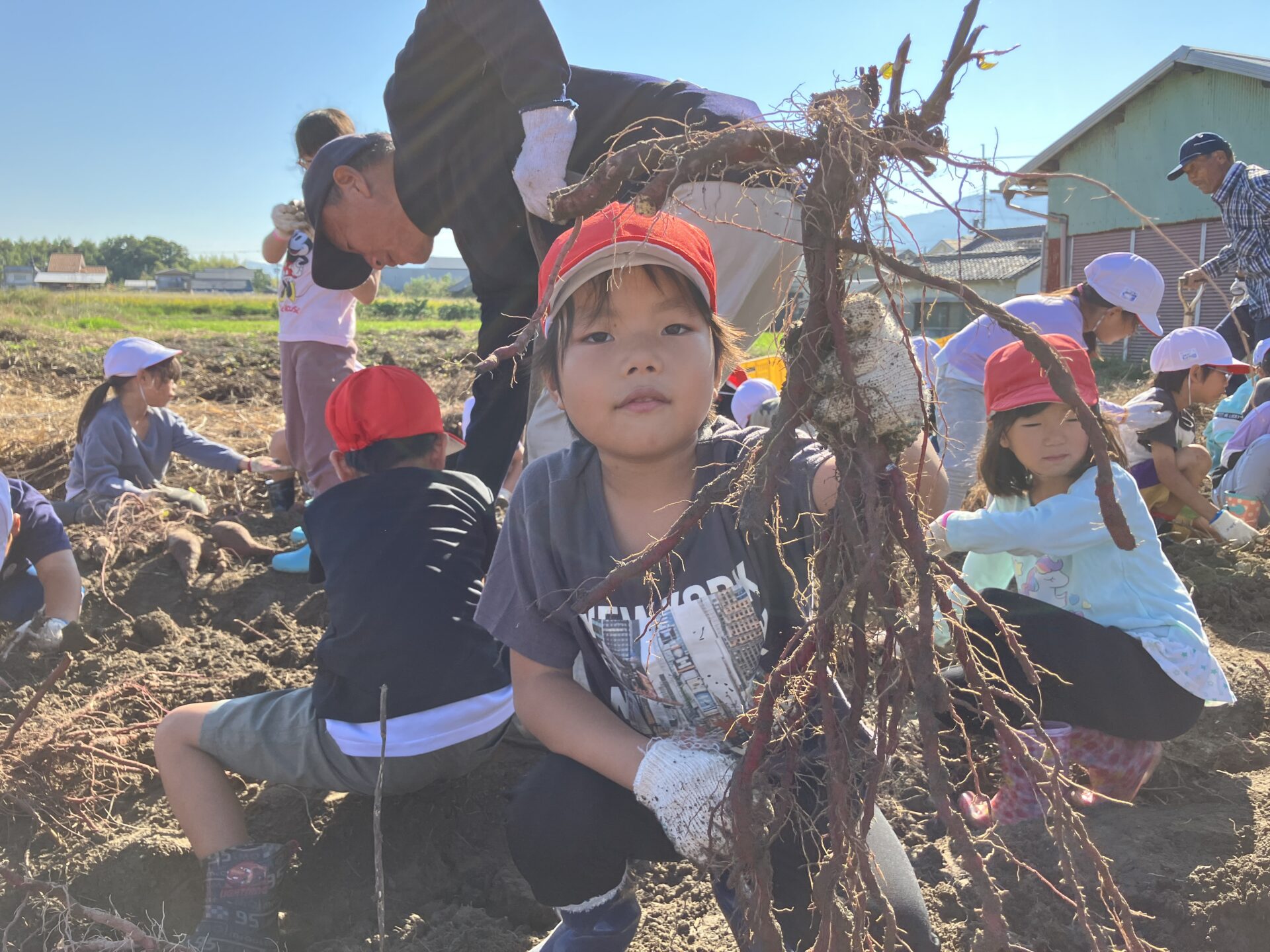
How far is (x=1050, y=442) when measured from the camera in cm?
202

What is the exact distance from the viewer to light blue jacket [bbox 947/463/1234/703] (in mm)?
1854

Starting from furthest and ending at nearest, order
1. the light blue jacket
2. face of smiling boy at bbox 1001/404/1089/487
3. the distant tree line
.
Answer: the distant tree line < face of smiling boy at bbox 1001/404/1089/487 < the light blue jacket

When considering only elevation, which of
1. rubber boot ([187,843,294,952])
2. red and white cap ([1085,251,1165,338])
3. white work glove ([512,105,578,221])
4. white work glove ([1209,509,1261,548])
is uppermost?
white work glove ([512,105,578,221])

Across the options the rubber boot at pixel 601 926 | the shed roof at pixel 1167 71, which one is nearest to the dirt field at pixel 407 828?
the rubber boot at pixel 601 926

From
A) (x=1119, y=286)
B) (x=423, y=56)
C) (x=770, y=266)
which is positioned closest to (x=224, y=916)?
(x=770, y=266)

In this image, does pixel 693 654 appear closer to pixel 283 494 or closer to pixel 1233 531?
pixel 1233 531

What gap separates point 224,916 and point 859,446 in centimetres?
154

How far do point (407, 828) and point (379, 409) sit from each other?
1.03 meters

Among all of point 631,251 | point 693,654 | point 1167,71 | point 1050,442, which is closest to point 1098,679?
point 1050,442

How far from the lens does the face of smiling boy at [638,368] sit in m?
1.33

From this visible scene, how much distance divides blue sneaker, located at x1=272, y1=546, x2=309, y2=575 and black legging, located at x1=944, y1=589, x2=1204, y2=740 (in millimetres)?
2816

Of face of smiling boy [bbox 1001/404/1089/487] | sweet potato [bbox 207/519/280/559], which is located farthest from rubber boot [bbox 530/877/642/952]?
sweet potato [bbox 207/519/280/559]

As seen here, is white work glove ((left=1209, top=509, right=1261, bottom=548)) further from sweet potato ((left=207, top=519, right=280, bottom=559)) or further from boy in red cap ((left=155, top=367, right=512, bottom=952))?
sweet potato ((left=207, top=519, right=280, bottom=559))

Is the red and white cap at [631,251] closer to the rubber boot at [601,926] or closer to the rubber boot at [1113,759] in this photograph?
the rubber boot at [601,926]
